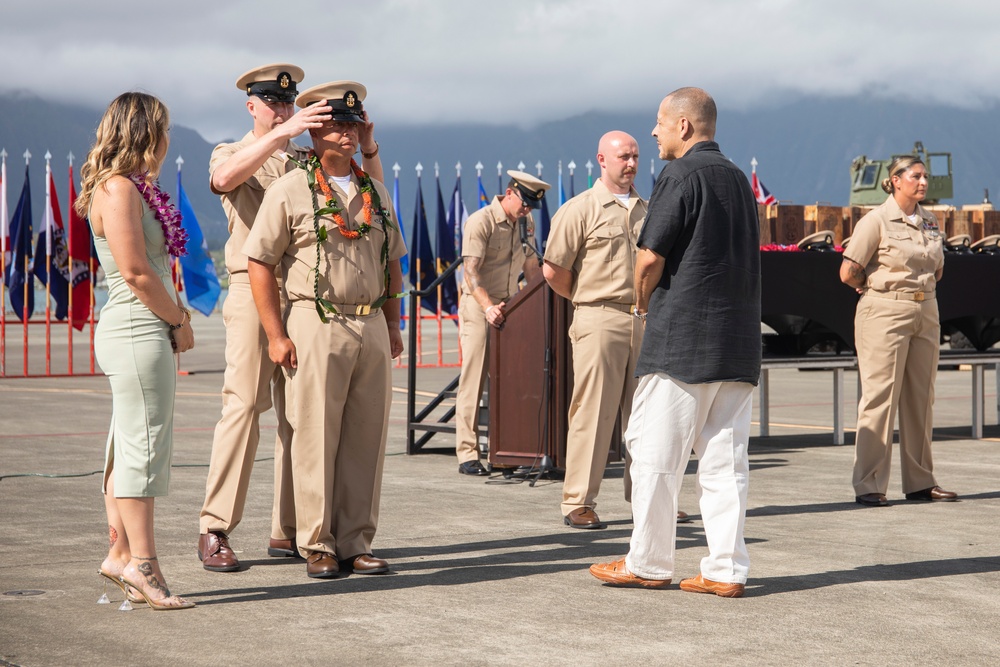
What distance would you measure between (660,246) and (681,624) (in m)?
1.43

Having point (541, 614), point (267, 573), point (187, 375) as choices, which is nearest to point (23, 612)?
point (267, 573)

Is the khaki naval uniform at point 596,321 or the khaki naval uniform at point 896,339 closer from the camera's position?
the khaki naval uniform at point 596,321

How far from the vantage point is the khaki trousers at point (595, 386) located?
676 cm

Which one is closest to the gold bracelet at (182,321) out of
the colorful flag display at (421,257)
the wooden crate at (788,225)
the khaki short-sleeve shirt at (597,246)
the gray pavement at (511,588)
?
the gray pavement at (511,588)

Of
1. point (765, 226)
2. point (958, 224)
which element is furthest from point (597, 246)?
point (958, 224)

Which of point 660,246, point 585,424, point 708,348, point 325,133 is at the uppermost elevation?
point 325,133

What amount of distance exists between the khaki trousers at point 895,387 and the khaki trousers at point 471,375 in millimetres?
2725

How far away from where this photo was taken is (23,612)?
4672 millimetres

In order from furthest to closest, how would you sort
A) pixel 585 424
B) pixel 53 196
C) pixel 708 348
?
pixel 53 196, pixel 585 424, pixel 708 348

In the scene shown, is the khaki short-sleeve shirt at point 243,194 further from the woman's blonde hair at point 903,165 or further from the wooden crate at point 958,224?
the wooden crate at point 958,224

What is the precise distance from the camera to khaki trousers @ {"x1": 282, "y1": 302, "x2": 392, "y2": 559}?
17.4 ft

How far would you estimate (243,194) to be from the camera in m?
5.74

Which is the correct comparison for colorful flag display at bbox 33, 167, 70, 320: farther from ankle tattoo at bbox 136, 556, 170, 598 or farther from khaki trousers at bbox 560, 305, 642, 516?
ankle tattoo at bbox 136, 556, 170, 598

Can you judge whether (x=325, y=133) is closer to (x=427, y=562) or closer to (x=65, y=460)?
(x=427, y=562)
